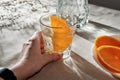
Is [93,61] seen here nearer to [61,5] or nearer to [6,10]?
[61,5]

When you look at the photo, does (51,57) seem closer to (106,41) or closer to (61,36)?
(61,36)

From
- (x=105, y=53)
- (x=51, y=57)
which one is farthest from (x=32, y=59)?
(x=105, y=53)

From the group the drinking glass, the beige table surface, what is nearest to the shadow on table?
the beige table surface

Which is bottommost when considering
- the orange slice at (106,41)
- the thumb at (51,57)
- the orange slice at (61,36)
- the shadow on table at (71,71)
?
the shadow on table at (71,71)

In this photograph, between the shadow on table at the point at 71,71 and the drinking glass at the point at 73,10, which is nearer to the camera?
the shadow on table at the point at 71,71

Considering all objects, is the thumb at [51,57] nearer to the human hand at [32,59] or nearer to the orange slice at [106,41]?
the human hand at [32,59]

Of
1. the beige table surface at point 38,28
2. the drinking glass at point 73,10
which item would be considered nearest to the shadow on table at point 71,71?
the beige table surface at point 38,28

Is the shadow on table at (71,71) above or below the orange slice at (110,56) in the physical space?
below

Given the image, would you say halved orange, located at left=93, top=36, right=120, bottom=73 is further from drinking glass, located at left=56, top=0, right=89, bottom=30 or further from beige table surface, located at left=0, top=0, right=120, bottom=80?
drinking glass, located at left=56, top=0, right=89, bottom=30
